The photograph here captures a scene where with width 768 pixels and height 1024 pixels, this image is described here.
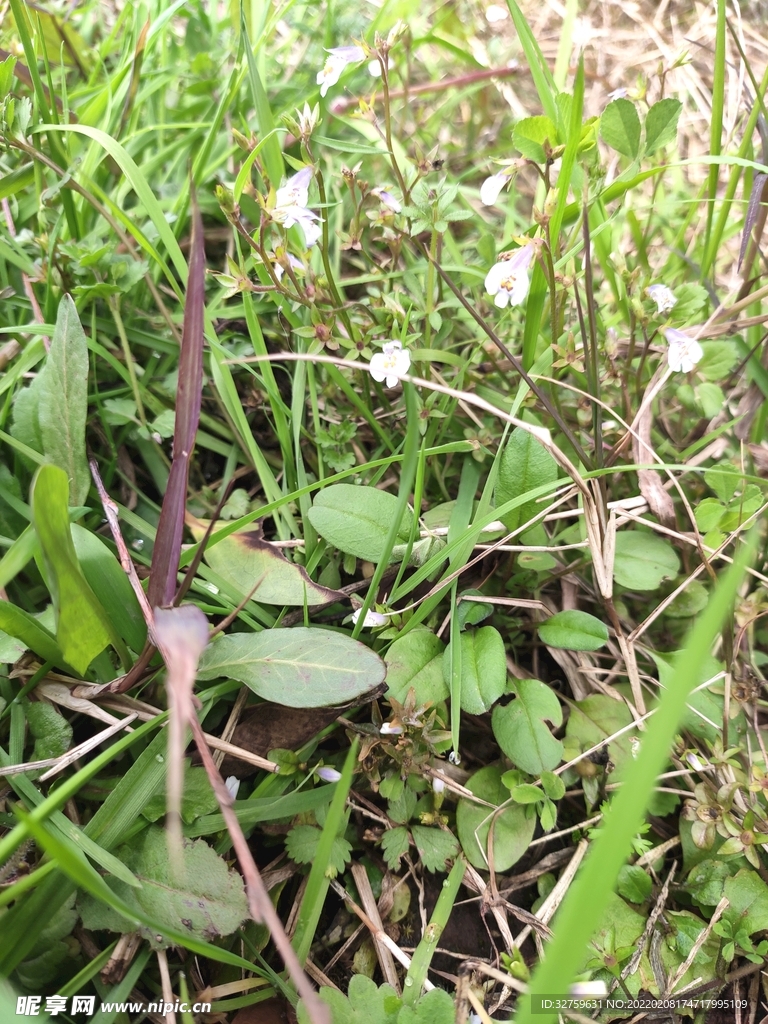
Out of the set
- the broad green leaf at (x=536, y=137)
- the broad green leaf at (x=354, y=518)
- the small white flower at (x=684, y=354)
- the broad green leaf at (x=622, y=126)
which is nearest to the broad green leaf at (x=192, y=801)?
the broad green leaf at (x=354, y=518)

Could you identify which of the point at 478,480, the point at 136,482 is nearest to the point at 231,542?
the point at 136,482

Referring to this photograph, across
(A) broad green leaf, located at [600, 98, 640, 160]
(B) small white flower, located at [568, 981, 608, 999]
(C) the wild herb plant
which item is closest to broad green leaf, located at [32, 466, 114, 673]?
(C) the wild herb plant

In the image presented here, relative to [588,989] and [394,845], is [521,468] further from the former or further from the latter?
[588,989]

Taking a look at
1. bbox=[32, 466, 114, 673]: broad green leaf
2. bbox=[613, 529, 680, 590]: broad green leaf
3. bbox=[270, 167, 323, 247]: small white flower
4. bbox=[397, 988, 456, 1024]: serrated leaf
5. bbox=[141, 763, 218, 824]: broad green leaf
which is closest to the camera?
bbox=[32, 466, 114, 673]: broad green leaf

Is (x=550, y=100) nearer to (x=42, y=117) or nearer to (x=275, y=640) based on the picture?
(x=42, y=117)

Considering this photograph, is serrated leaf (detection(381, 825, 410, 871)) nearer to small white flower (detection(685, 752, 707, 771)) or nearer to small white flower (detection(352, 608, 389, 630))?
small white flower (detection(352, 608, 389, 630))

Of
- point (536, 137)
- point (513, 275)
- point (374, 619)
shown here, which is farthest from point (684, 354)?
point (374, 619)
